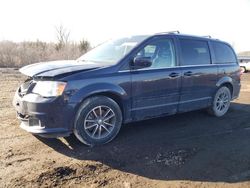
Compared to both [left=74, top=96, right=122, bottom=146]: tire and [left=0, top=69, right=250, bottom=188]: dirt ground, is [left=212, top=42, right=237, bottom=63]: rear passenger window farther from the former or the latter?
[left=74, top=96, right=122, bottom=146]: tire

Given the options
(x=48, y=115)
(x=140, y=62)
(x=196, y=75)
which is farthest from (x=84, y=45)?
(x=48, y=115)

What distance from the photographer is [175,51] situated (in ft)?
19.9

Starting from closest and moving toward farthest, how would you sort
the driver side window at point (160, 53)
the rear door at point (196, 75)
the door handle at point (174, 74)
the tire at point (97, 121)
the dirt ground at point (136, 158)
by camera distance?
the dirt ground at point (136, 158) → the tire at point (97, 121) → the driver side window at point (160, 53) → the door handle at point (174, 74) → the rear door at point (196, 75)

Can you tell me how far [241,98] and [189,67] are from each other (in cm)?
448

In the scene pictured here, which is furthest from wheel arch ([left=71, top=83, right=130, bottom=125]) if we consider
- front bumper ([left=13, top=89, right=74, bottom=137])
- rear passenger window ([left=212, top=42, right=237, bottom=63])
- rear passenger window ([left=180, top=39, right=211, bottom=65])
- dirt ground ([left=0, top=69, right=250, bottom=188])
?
rear passenger window ([left=212, top=42, right=237, bottom=63])

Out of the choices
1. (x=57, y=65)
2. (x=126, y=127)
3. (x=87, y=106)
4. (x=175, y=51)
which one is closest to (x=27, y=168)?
(x=87, y=106)

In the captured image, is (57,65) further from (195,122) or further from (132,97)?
(195,122)

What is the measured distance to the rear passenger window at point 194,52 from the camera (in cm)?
628

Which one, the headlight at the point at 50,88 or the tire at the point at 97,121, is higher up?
the headlight at the point at 50,88

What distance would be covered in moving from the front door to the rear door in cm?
25

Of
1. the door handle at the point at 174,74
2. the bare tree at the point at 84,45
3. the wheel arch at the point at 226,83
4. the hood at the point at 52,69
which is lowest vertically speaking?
the wheel arch at the point at 226,83

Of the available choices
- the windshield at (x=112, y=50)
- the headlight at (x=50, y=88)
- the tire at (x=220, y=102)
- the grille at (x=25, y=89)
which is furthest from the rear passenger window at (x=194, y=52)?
the grille at (x=25, y=89)

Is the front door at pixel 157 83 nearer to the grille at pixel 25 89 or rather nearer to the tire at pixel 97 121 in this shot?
the tire at pixel 97 121

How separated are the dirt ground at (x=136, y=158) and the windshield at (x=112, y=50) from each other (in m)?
1.41
